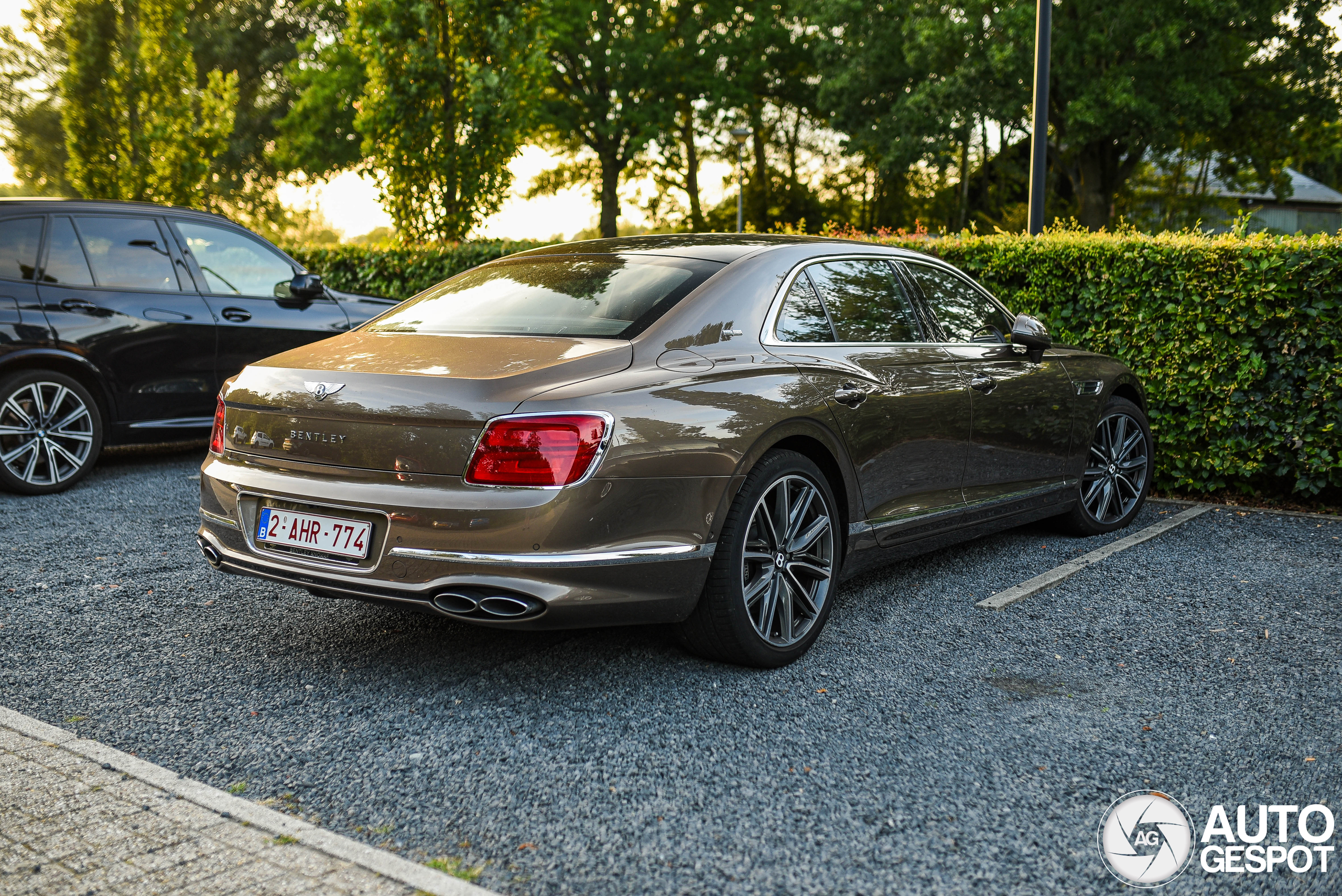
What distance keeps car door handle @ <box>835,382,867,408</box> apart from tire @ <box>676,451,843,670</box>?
1.06 ft

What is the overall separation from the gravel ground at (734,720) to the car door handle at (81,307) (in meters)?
2.54

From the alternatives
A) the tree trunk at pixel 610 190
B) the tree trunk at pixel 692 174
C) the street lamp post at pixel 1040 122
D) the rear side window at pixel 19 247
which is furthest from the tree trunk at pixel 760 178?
the rear side window at pixel 19 247

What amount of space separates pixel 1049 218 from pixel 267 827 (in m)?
30.0

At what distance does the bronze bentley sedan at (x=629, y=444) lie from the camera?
3.49m

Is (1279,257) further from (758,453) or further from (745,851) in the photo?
(745,851)

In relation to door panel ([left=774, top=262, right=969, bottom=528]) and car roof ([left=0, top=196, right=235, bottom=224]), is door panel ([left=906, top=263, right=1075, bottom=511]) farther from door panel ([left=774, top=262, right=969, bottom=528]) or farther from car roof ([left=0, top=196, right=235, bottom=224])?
car roof ([left=0, top=196, right=235, bottom=224])

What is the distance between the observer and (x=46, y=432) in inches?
292

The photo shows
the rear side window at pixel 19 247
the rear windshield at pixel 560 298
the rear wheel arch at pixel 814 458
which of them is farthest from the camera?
the rear side window at pixel 19 247

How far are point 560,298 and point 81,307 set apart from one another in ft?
15.6

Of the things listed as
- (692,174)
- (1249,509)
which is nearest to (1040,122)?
(1249,509)

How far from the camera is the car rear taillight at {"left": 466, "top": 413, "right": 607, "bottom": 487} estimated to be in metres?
3.46

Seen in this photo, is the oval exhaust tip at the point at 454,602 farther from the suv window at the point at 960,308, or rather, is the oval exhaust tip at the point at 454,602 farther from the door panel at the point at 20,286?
the door panel at the point at 20,286

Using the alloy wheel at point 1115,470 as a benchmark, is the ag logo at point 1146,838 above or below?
below

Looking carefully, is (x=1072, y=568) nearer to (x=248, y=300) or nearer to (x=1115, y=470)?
(x=1115, y=470)
